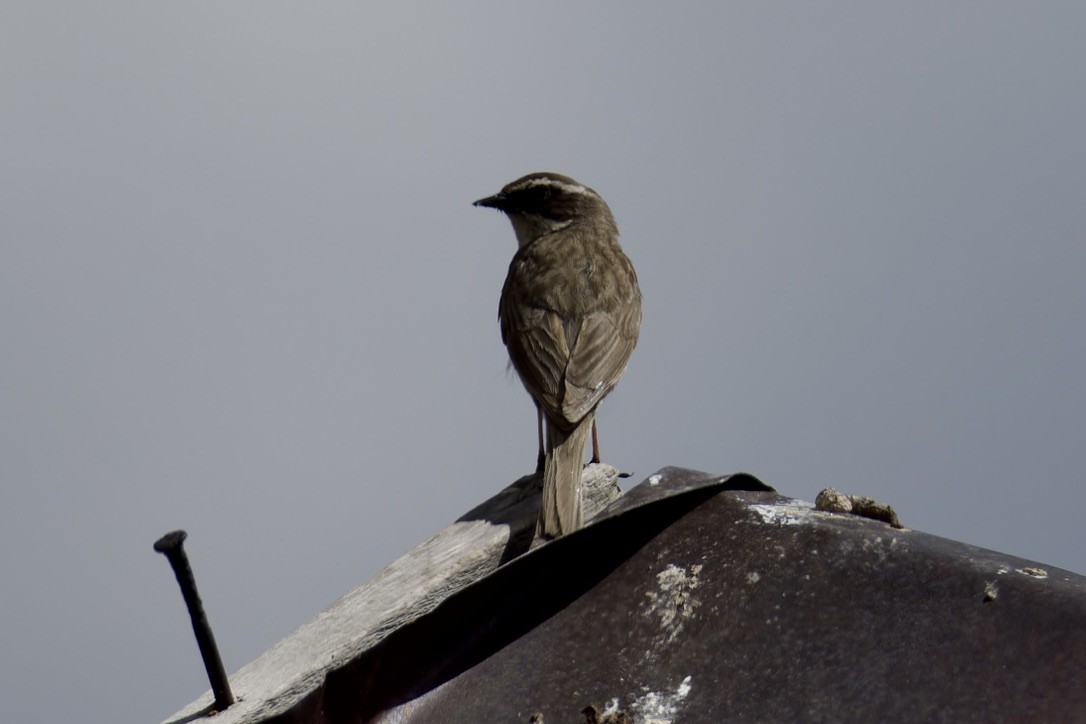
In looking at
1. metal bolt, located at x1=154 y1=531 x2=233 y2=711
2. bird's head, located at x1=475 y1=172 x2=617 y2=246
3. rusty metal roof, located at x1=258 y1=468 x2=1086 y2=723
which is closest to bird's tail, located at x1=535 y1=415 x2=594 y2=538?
rusty metal roof, located at x1=258 y1=468 x2=1086 y2=723

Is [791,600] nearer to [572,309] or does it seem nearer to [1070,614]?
[1070,614]

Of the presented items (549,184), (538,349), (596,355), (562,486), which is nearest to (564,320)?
(538,349)

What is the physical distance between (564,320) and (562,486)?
99.0 inches

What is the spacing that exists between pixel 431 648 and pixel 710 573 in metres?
0.90

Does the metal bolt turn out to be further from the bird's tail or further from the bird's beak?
the bird's beak

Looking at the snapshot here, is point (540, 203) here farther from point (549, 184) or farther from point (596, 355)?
point (596, 355)

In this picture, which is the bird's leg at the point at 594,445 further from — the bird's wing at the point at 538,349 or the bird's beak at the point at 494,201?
the bird's beak at the point at 494,201

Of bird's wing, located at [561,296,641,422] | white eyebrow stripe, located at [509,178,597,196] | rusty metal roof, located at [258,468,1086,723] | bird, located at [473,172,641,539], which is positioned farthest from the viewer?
white eyebrow stripe, located at [509,178,597,196]

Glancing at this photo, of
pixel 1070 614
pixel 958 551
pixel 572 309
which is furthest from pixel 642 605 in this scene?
pixel 572 309

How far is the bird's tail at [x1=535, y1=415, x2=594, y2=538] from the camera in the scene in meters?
5.39

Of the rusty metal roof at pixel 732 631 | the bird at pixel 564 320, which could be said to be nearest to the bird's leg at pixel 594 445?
the bird at pixel 564 320

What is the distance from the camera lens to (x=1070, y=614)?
3.66 m

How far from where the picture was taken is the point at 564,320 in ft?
26.5

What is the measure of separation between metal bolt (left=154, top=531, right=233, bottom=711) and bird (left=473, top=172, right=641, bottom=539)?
4.38 feet
